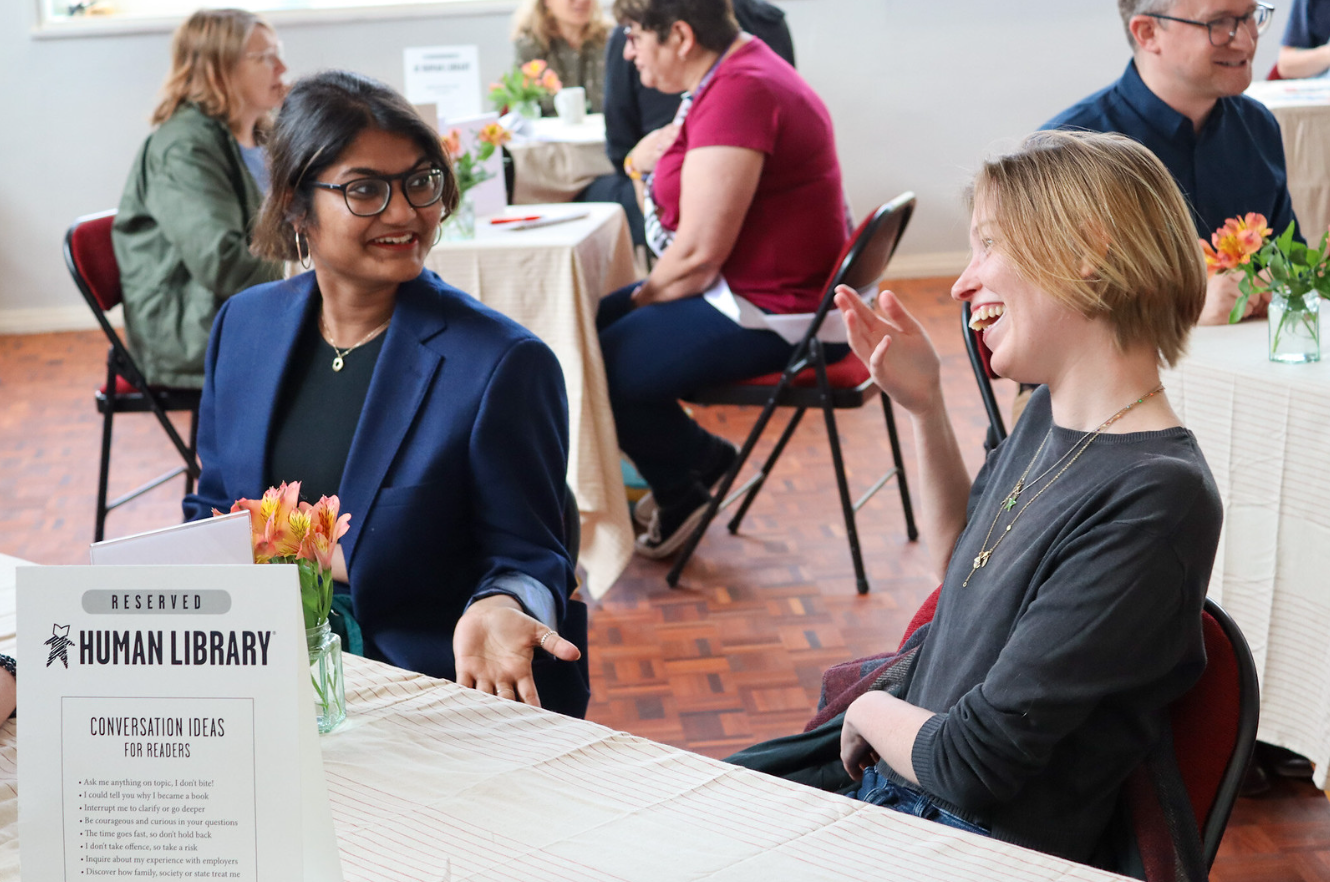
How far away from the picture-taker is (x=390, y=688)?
127 cm

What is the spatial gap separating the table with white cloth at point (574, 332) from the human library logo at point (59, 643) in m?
2.40

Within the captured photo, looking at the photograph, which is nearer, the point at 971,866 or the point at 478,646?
the point at 971,866

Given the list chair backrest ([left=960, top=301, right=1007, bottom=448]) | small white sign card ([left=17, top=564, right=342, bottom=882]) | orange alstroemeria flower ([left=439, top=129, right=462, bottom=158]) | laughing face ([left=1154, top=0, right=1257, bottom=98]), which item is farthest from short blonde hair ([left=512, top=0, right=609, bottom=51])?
small white sign card ([left=17, top=564, right=342, bottom=882])

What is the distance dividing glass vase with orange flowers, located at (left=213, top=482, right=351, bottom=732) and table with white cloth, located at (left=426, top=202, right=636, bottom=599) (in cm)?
211

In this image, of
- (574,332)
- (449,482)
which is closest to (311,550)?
(449,482)

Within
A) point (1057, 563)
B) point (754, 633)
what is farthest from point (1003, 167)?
point (754, 633)

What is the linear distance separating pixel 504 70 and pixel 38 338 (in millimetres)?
2581

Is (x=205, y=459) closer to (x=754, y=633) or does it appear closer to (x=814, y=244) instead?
(x=754, y=633)

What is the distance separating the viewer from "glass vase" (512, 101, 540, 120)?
529 centimetres

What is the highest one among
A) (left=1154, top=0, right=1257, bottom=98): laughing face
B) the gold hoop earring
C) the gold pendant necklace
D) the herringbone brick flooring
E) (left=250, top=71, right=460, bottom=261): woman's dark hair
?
(left=1154, top=0, right=1257, bottom=98): laughing face

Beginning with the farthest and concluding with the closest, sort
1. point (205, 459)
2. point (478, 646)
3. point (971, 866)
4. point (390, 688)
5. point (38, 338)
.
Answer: point (38, 338)
point (205, 459)
point (478, 646)
point (390, 688)
point (971, 866)

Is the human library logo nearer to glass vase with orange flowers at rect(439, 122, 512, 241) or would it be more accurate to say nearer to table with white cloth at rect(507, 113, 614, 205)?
glass vase with orange flowers at rect(439, 122, 512, 241)

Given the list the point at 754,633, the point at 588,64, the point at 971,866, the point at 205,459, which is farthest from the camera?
the point at 588,64

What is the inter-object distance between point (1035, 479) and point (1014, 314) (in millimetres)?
170
